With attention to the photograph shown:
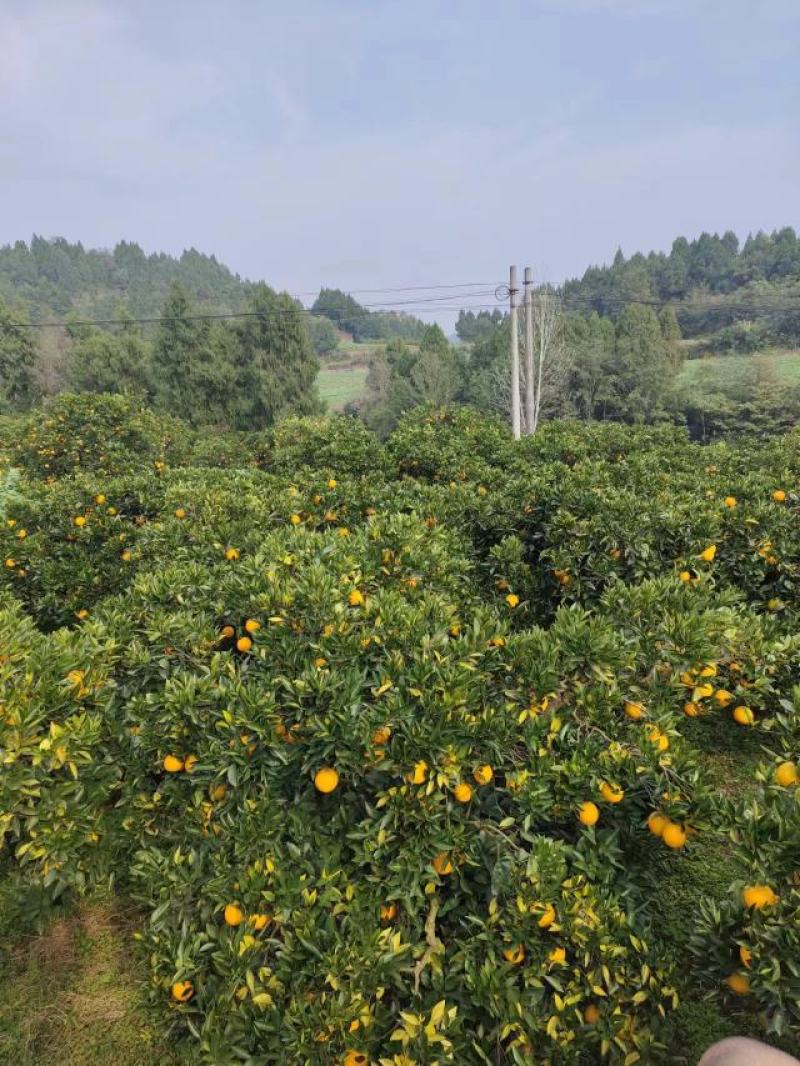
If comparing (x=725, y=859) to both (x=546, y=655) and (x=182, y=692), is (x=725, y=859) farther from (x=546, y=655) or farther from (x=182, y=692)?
(x=182, y=692)

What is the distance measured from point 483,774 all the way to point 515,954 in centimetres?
48

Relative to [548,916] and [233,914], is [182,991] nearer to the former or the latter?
[233,914]

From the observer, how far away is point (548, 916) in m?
A: 1.64

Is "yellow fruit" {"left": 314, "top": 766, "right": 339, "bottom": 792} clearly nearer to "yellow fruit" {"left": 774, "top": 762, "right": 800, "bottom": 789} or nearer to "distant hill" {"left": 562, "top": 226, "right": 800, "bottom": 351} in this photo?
"yellow fruit" {"left": 774, "top": 762, "right": 800, "bottom": 789}

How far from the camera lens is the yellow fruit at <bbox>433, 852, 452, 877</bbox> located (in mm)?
1811

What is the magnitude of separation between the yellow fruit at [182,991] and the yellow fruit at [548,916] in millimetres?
1045

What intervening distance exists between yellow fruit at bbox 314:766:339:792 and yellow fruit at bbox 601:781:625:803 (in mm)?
845

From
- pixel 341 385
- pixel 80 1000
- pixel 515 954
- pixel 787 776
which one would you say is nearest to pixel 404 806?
pixel 515 954

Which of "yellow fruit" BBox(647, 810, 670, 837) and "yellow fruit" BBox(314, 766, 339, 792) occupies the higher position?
"yellow fruit" BBox(314, 766, 339, 792)

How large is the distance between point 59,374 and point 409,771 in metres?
36.0

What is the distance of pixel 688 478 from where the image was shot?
4.30 meters

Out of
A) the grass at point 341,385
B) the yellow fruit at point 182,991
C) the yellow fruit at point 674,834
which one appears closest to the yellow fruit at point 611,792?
the yellow fruit at point 674,834

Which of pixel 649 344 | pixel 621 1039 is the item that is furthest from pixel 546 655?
pixel 649 344

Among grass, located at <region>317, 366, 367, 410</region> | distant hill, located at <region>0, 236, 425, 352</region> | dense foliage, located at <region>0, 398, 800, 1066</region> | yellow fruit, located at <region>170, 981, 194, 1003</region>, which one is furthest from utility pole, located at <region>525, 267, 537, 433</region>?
distant hill, located at <region>0, 236, 425, 352</region>
